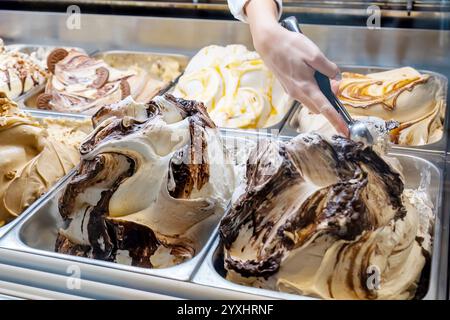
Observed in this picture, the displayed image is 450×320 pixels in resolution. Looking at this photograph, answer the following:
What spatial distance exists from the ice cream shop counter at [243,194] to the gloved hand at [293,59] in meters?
0.05

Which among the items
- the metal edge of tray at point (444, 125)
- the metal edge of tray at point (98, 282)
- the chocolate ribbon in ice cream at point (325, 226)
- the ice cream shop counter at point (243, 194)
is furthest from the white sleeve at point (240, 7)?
the metal edge of tray at point (98, 282)

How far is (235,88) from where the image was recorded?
1.89 m

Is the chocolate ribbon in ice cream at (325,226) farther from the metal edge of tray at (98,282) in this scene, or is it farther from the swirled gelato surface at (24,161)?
the swirled gelato surface at (24,161)

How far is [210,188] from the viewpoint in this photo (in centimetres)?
128

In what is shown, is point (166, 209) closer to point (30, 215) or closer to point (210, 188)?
point (210, 188)

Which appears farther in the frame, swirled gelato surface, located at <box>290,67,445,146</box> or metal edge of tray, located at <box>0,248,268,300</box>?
swirled gelato surface, located at <box>290,67,445,146</box>

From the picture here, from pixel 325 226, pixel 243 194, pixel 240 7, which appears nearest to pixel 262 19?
pixel 240 7

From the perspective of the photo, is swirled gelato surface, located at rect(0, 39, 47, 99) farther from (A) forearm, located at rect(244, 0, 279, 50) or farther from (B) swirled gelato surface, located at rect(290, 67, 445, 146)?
(B) swirled gelato surface, located at rect(290, 67, 445, 146)

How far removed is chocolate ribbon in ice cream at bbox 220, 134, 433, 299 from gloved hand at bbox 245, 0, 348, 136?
146 mm

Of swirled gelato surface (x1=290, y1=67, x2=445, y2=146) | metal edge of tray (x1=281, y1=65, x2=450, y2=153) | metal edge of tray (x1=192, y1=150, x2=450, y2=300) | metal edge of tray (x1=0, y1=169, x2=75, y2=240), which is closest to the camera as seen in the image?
metal edge of tray (x1=192, y1=150, x2=450, y2=300)

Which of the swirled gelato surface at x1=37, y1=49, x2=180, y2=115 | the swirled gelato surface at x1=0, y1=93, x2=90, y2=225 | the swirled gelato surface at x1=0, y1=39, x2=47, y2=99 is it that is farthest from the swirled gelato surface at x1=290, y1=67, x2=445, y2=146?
the swirled gelato surface at x1=0, y1=39, x2=47, y2=99

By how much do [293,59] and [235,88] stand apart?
0.54 m

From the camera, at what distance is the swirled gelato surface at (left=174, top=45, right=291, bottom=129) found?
68.9 inches
